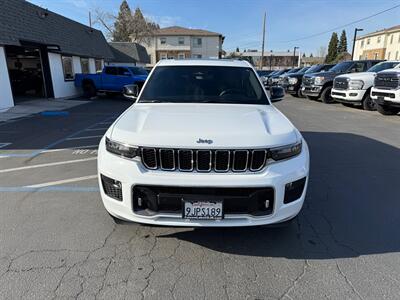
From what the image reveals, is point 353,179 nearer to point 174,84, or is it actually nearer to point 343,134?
point 174,84

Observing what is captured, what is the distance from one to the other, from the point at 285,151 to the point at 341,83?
1229cm

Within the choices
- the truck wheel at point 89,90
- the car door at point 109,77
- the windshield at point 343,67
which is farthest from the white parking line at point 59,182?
the truck wheel at point 89,90

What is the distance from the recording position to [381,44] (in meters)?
53.8

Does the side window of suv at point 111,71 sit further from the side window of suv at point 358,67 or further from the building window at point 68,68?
the side window of suv at point 358,67

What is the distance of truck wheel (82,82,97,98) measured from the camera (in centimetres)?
1850

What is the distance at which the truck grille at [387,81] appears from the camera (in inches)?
396

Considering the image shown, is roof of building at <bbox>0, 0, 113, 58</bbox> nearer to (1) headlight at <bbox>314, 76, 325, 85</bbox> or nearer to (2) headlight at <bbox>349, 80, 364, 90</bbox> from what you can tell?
(1) headlight at <bbox>314, 76, 325, 85</bbox>

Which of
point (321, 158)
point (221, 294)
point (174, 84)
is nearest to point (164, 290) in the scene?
point (221, 294)

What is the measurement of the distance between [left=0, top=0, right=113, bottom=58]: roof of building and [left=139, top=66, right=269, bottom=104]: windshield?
11664mm

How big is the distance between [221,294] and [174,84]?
2.77 meters

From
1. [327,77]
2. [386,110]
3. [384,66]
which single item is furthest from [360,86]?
[327,77]

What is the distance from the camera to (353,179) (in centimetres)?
474

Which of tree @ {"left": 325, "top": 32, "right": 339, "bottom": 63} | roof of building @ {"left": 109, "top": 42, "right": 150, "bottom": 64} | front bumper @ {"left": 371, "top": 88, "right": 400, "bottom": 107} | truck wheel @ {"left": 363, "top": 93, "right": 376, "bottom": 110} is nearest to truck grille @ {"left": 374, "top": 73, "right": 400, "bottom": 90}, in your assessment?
front bumper @ {"left": 371, "top": 88, "right": 400, "bottom": 107}

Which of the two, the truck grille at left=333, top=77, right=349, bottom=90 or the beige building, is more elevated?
the beige building
